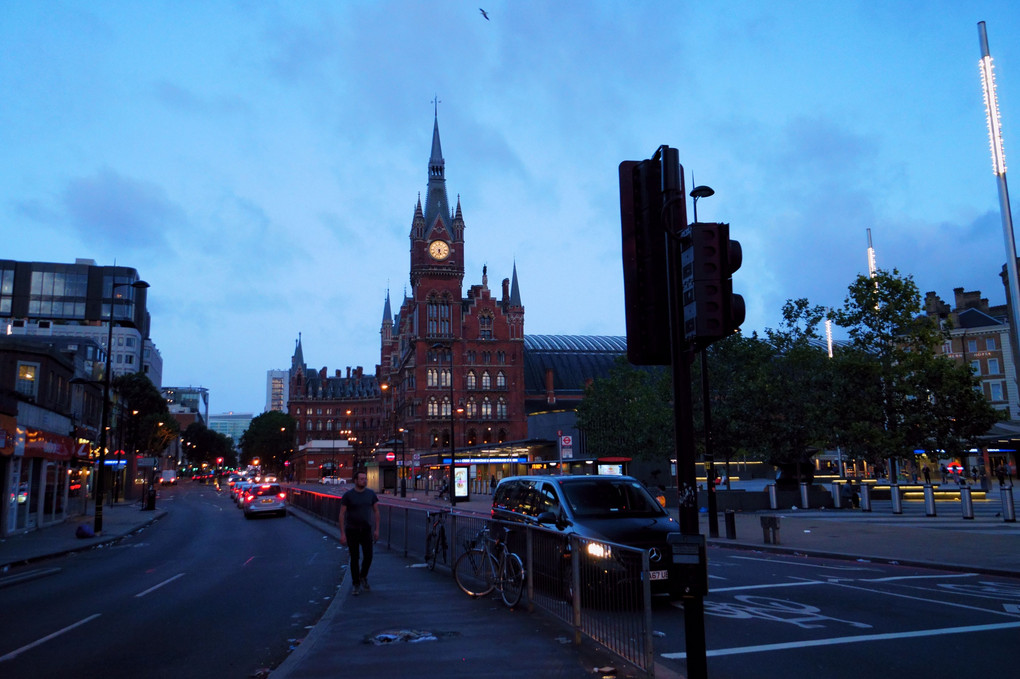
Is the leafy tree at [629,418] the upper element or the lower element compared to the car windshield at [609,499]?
upper

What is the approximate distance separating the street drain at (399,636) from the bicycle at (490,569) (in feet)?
5.41

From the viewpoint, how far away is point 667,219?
6.02 metres

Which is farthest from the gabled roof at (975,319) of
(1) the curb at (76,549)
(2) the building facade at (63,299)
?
(2) the building facade at (63,299)

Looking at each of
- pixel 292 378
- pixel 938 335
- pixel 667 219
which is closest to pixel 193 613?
pixel 667 219

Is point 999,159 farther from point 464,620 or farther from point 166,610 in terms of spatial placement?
point 166,610

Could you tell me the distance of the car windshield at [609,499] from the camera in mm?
11484

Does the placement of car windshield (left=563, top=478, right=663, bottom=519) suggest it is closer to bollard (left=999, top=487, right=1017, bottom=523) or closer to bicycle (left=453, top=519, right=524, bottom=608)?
bicycle (left=453, top=519, right=524, bottom=608)

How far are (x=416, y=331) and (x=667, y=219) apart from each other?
3996 inches

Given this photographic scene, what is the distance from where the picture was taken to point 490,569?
10828 millimetres

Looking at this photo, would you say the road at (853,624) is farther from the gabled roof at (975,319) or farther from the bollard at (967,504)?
the gabled roof at (975,319)

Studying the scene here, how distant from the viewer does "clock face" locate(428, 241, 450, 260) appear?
108875 mm

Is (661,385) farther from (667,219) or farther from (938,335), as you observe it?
(667,219)

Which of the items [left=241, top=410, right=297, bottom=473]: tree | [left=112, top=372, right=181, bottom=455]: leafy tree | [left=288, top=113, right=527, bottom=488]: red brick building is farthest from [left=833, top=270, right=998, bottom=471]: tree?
[left=241, top=410, right=297, bottom=473]: tree

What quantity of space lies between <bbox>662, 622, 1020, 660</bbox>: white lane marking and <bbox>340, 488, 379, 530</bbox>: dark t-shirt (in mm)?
5919
